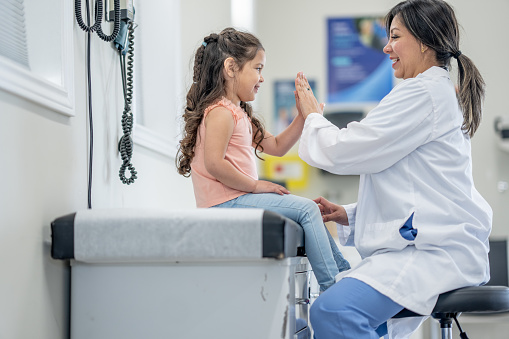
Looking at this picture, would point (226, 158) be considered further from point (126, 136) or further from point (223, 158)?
point (126, 136)

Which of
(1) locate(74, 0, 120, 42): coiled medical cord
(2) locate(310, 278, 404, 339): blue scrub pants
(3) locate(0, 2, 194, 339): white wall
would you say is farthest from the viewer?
(1) locate(74, 0, 120, 42): coiled medical cord

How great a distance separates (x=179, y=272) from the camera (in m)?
1.34

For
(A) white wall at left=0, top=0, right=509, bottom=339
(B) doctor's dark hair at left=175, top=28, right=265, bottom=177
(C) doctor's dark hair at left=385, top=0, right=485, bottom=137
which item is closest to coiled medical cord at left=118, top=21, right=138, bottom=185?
(A) white wall at left=0, top=0, right=509, bottom=339

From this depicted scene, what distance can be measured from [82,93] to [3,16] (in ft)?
0.88

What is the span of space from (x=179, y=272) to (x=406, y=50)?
2.92ft

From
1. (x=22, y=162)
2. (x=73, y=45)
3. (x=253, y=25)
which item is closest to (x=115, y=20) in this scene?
(x=73, y=45)

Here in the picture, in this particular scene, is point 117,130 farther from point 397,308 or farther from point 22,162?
point 397,308

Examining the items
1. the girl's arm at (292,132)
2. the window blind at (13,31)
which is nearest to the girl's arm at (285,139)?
the girl's arm at (292,132)

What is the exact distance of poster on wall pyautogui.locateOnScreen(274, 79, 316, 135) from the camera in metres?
5.01

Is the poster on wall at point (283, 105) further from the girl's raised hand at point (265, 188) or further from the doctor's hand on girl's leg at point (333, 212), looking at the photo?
the girl's raised hand at point (265, 188)

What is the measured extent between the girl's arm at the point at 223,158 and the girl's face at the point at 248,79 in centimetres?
15

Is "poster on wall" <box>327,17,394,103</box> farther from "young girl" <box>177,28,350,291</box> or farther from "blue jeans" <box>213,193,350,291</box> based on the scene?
"blue jeans" <box>213,193,350,291</box>

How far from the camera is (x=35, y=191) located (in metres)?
1.36

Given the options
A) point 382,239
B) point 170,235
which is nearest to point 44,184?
point 170,235
